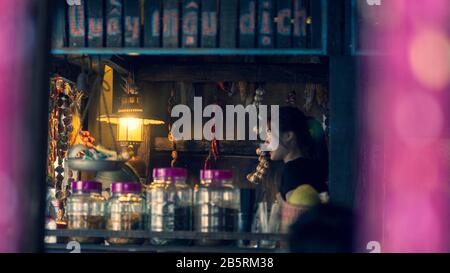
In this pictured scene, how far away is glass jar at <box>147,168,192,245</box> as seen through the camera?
4.40 metres

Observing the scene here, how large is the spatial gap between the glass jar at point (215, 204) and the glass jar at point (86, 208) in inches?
23.6

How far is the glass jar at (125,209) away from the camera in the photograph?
14.6 feet

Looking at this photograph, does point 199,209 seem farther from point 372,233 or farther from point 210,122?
point 210,122

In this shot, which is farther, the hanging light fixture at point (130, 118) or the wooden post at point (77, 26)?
the hanging light fixture at point (130, 118)

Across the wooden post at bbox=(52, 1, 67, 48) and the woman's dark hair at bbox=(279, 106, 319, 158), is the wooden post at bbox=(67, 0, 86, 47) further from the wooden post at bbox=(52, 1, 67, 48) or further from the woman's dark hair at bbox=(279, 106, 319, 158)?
the woman's dark hair at bbox=(279, 106, 319, 158)

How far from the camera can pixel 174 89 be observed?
829 centimetres

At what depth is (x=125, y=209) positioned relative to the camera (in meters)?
4.50

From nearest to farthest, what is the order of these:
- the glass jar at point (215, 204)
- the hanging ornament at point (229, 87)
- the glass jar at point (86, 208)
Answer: the glass jar at point (215, 204), the glass jar at point (86, 208), the hanging ornament at point (229, 87)

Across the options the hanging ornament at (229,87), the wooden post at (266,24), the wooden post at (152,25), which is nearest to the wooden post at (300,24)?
the wooden post at (266,24)

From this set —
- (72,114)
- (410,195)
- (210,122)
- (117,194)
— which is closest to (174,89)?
(210,122)

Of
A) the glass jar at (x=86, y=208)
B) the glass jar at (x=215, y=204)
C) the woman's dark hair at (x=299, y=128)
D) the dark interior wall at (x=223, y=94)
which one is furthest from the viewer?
the dark interior wall at (x=223, y=94)

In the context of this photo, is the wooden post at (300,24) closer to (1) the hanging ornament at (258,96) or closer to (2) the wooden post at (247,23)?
(2) the wooden post at (247,23)

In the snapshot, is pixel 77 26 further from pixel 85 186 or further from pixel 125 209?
pixel 125 209
